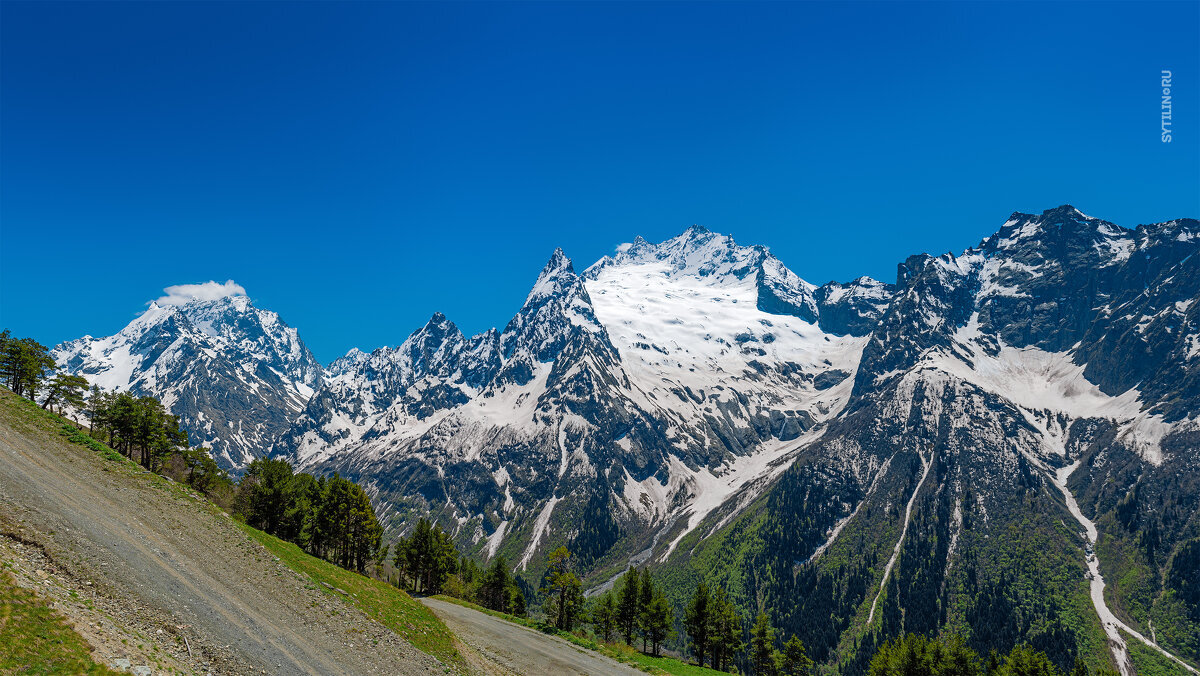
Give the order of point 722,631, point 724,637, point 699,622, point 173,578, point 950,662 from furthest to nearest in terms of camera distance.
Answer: point 722,631, point 699,622, point 724,637, point 950,662, point 173,578

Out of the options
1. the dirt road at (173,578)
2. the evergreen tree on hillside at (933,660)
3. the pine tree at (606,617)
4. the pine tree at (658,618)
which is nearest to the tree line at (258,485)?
the dirt road at (173,578)

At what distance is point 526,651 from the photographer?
55594 mm

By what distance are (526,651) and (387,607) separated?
15.2 metres

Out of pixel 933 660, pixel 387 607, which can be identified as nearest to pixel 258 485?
pixel 387 607

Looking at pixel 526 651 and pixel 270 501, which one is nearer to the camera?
pixel 526 651

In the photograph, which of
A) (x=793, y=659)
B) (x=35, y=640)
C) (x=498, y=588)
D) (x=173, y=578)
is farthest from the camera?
(x=498, y=588)

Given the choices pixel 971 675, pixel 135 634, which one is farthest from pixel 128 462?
pixel 971 675

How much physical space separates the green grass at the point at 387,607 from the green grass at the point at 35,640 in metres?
18.9

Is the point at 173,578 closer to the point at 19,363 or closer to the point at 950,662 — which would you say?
the point at 19,363

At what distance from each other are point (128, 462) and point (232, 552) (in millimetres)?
18028

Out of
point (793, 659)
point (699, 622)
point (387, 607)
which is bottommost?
point (793, 659)

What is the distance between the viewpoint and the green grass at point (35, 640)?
75.7 ft

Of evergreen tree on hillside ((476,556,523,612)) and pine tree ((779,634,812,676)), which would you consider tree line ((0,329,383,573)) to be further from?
pine tree ((779,634,812,676))

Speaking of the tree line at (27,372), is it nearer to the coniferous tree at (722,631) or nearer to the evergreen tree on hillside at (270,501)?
the evergreen tree on hillside at (270,501)
